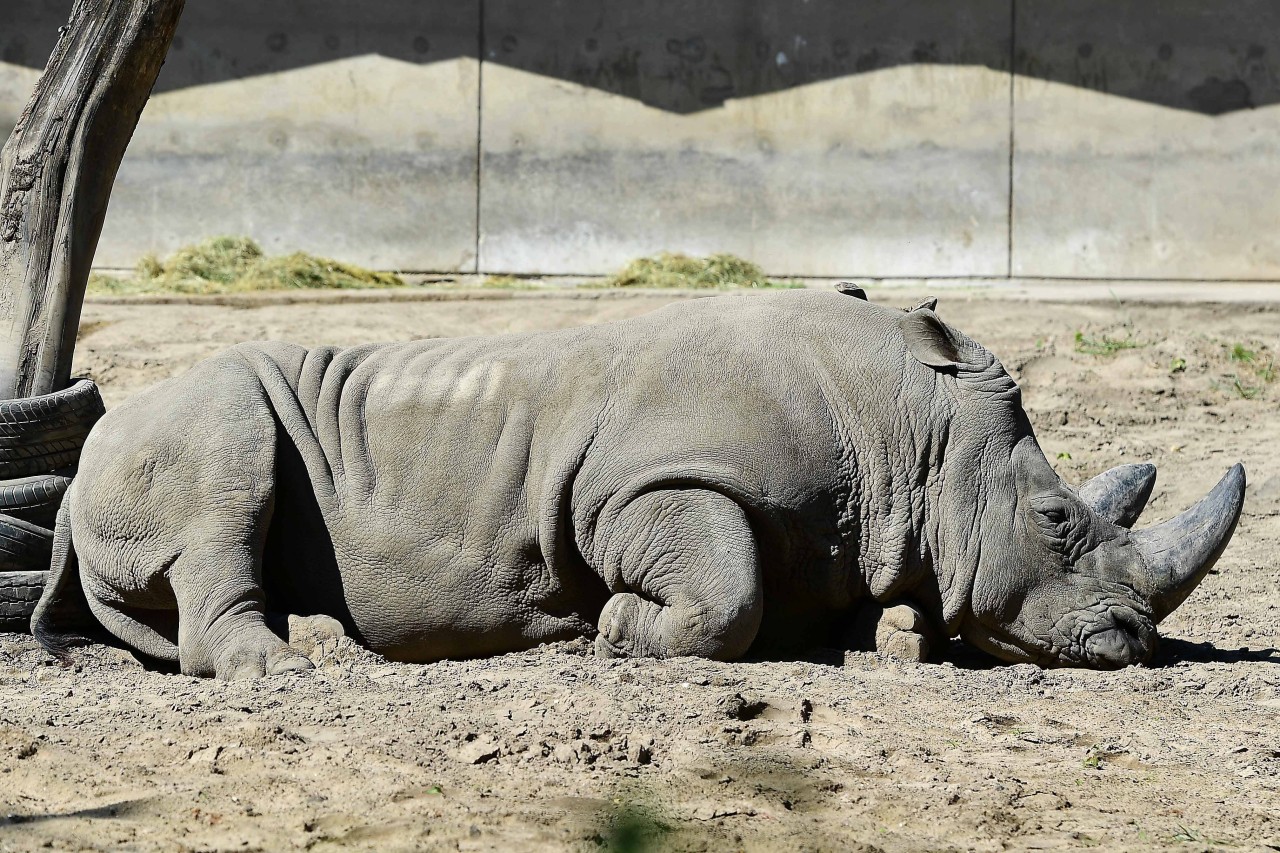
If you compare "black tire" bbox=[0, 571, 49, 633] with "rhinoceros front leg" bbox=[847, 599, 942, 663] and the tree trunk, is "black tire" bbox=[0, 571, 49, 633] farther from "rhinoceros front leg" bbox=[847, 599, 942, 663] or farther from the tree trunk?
"rhinoceros front leg" bbox=[847, 599, 942, 663]

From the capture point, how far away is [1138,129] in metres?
12.7

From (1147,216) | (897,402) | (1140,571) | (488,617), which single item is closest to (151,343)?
(488,617)

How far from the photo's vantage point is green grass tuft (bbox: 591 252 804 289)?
36.5ft

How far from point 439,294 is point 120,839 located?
289 inches

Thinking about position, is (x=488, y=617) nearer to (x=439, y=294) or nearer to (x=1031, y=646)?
(x=1031, y=646)

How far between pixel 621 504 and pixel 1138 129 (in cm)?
924

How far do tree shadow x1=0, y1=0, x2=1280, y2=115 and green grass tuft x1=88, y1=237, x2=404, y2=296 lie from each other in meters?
2.01

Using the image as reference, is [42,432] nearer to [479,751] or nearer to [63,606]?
[63,606]

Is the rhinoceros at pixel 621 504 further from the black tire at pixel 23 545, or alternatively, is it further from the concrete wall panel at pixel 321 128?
the concrete wall panel at pixel 321 128

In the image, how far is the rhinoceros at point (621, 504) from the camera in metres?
4.76

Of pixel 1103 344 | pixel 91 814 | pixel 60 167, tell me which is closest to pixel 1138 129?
pixel 1103 344

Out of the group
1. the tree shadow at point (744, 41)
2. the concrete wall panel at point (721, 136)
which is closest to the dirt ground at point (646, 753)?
the concrete wall panel at point (721, 136)

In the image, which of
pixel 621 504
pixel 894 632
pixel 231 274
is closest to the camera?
pixel 621 504

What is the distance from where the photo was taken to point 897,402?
194 inches
